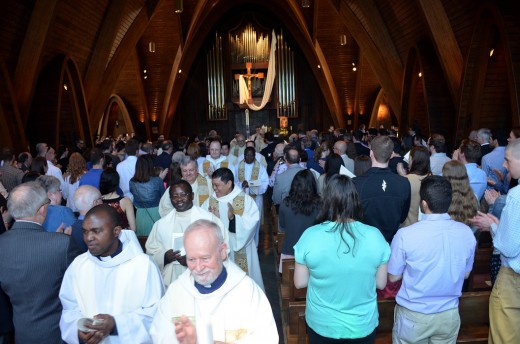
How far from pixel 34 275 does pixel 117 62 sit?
46.1 ft

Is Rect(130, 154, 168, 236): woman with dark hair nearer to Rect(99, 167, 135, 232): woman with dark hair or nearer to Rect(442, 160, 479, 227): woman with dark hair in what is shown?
Rect(99, 167, 135, 232): woman with dark hair

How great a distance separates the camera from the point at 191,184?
18.0 ft

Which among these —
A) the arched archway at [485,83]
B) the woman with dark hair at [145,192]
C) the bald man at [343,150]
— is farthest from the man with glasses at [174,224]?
the arched archway at [485,83]

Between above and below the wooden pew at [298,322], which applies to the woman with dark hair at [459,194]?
above

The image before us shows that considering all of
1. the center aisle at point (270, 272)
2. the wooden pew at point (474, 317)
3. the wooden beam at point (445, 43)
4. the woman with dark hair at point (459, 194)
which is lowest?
the center aisle at point (270, 272)

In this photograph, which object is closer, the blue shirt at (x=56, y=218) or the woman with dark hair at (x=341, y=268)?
the woman with dark hair at (x=341, y=268)

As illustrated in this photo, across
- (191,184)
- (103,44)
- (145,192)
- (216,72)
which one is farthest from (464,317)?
(216,72)

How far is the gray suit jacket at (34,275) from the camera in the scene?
286cm

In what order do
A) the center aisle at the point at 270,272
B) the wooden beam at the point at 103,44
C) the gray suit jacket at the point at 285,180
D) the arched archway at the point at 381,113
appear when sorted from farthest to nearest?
1. the arched archway at the point at 381,113
2. the wooden beam at the point at 103,44
3. the gray suit jacket at the point at 285,180
4. the center aisle at the point at 270,272

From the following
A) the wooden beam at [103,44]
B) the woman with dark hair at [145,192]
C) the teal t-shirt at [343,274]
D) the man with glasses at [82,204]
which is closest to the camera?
the teal t-shirt at [343,274]

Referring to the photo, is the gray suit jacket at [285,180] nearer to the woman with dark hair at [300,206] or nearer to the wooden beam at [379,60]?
the woman with dark hair at [300,206]

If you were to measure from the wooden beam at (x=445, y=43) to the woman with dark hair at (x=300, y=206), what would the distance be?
8.43m

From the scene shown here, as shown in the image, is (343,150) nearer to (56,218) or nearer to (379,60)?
(56,218)

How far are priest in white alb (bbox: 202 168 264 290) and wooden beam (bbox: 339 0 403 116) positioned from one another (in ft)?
37.7
